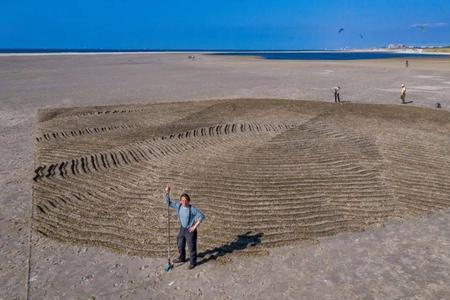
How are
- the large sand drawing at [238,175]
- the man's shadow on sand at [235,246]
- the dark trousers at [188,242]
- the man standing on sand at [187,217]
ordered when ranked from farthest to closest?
1. the large sand drawing at [238,175]
2. the man's shadow on sand at [235,246]
3. the dark trousers at [188,242]
4. the man standing on sand at [187,217]

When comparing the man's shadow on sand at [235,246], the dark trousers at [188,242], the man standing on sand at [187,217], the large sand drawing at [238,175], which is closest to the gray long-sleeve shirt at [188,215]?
the man standing on sand at [187,217]

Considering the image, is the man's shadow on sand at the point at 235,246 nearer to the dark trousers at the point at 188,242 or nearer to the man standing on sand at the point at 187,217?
the dark trousers at the point at 188,242

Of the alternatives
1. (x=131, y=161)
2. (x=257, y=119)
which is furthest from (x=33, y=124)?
(x=257, y=119)

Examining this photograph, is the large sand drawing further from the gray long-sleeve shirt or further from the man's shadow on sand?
the gray long-sleeve shirt

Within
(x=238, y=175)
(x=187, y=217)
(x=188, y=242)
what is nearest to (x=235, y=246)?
(x=188, y=242)

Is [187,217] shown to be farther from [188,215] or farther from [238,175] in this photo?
[238,175]
